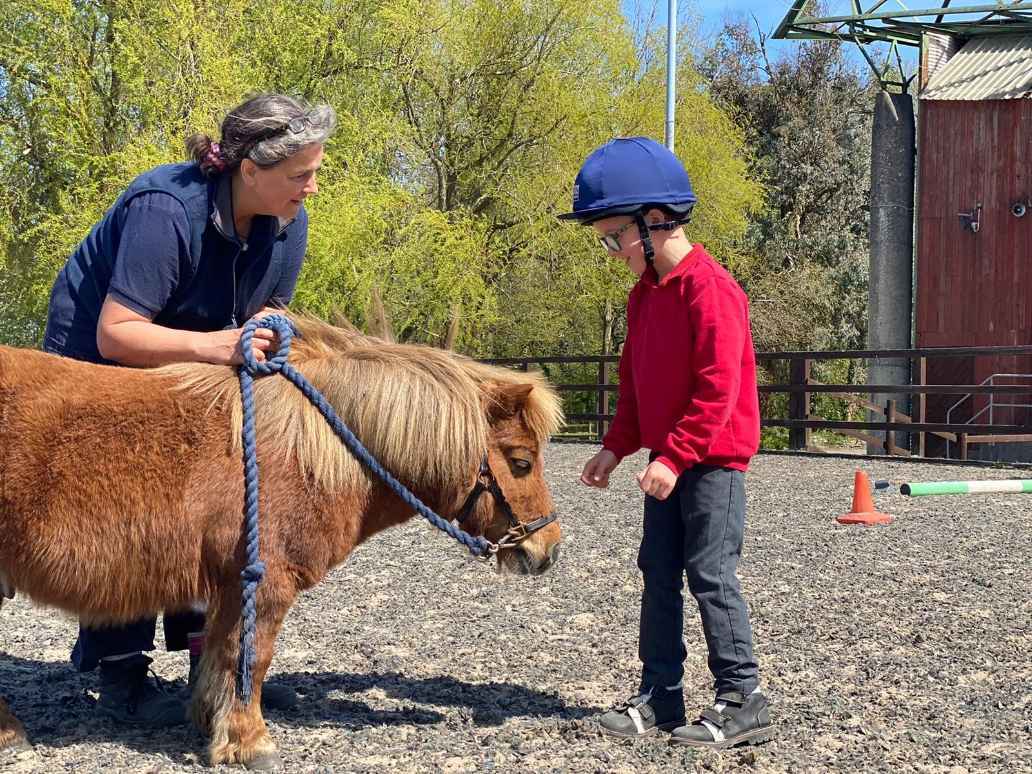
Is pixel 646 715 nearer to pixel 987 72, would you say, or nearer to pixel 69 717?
pixel 69 717

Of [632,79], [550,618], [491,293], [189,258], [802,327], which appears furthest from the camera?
[802,327]

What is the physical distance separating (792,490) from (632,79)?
15.6m

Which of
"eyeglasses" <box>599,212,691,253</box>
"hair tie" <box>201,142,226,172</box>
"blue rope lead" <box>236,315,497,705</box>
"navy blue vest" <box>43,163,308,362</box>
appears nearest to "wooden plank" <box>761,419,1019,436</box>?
"eyeglasses" <box>599,212,691,253</box>

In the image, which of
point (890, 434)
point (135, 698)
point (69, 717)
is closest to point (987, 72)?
point (890, 434)

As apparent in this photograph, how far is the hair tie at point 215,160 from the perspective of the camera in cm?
312

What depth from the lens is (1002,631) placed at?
4570 millimetres

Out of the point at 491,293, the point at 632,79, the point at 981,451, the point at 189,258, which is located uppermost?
the point at 632,79

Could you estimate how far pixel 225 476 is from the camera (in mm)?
2910

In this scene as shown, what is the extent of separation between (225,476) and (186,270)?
0.69 m

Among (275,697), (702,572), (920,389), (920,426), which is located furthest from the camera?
(920,426)

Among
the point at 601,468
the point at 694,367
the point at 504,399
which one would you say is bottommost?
the point at 601,468

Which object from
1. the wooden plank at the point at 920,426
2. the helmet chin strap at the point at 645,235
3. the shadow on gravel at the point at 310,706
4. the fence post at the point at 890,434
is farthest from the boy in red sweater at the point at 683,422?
the fence post at the point at 890,434

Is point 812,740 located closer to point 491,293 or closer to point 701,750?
point 701,750

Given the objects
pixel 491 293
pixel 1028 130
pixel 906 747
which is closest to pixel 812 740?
pixel 906 747
